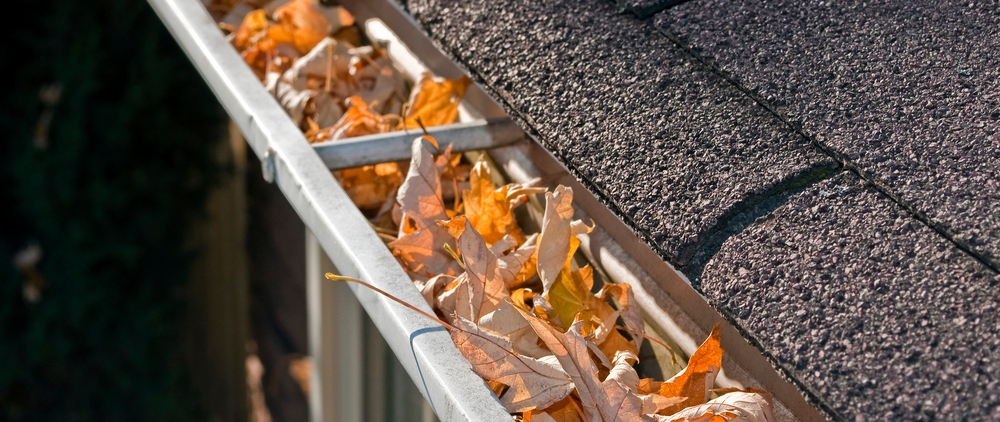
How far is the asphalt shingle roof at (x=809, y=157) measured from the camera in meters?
0.80

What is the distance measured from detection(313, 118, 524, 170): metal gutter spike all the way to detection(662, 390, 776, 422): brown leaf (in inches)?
25.6

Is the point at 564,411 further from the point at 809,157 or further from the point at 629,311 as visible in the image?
the point at 809,157

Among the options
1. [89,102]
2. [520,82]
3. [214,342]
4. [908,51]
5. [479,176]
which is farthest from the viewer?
[214,342]

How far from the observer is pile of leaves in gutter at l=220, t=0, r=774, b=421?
97 centimetres

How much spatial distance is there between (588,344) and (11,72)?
3511mm

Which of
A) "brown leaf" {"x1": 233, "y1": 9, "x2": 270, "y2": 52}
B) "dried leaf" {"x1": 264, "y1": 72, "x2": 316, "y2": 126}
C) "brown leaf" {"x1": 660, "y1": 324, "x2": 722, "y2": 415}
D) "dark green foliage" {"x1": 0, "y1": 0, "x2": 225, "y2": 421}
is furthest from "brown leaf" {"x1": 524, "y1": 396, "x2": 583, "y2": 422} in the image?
"dark green foliage" {"x1": 0, "y1": 0, "x2": 225, "y2": 421}

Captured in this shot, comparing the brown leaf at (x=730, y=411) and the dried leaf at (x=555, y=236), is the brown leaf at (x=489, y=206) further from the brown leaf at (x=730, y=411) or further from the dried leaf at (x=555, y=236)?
the brown leaf at (x=730, y=411)

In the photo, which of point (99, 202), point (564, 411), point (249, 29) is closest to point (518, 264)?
point (564, 411)

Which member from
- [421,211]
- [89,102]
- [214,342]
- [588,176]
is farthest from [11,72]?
[588,176]

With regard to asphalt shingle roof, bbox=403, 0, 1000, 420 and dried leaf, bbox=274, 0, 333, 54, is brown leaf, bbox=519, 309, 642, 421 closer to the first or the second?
asphalt shingle roof, bbox=403, 0, 1000, 420

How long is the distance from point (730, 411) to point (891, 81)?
45 centimetres

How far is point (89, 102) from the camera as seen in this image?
11.9 feet

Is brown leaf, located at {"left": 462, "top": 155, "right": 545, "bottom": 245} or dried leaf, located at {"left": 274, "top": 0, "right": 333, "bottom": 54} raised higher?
brown leaf, located at {"left": 462, "top": 155, "right": 545, "bottom": 245}

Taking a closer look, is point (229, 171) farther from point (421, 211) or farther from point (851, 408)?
point (851, 408)
